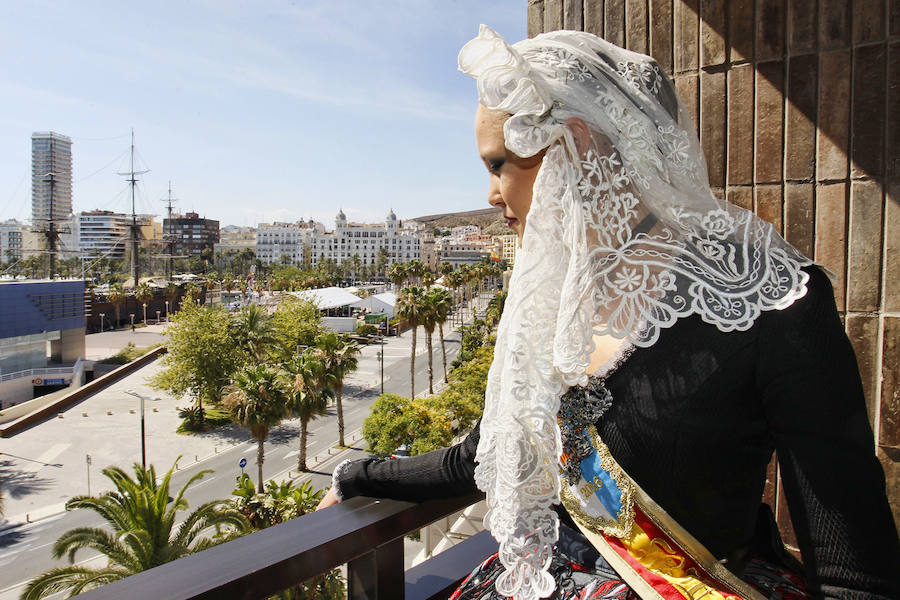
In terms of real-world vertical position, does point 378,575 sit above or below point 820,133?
below

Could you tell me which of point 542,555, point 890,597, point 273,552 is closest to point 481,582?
point 542,555

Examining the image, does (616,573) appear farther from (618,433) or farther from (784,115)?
(784,115)

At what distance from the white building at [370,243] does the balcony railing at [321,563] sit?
3208 inches

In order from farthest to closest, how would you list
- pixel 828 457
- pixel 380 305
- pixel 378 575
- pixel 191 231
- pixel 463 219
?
1. pixel 463 219
2. pixel 191 231
3. pixel 380 305
4. pixel 378 575
5. pixel 828 457

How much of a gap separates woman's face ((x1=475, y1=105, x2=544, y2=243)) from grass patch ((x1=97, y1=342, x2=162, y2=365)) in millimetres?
34080

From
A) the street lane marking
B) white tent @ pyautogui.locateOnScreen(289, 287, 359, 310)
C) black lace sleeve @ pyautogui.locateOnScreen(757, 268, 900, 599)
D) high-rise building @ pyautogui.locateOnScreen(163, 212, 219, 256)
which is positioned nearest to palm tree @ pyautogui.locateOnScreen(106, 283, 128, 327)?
white tent @ pyautogui.locateOnScreen(289, 287, 359, 310)

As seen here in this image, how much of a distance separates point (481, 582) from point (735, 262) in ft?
2.10

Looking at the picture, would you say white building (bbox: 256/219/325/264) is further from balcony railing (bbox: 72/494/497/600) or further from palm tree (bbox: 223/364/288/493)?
balcony railing (bbox: 72/494/497/600)

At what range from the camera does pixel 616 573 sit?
833 mm

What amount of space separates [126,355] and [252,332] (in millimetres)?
11077

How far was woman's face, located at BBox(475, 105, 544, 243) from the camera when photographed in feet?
3.09

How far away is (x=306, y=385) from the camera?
15.6 meters

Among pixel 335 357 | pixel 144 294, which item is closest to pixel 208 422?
pixel 335 357

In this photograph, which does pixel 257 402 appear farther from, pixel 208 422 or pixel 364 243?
pixel 364 243
